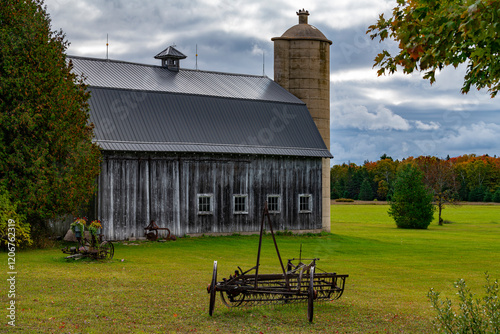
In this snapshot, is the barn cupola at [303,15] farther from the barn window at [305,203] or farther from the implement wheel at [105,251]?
the implement wheel at [105,251]

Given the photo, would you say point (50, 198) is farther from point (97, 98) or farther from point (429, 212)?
point (429, 212)

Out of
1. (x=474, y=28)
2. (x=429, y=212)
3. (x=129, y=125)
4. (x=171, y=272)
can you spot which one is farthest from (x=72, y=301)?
(x=429, y=212)

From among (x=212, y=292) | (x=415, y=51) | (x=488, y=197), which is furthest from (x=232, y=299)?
(x=488, y=197)

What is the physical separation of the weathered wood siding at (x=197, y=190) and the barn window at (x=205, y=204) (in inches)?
8.2

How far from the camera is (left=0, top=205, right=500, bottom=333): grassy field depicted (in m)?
11.1

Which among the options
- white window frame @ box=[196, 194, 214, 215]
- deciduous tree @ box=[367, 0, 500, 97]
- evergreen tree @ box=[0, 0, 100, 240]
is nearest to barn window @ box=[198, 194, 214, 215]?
white window frame @ box=[196, 194, 214, 215]

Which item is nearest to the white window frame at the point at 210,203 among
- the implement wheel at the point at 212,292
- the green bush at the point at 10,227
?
the green bush at the point at 10,227

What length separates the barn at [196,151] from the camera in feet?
92.4

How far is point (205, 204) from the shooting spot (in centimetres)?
3058

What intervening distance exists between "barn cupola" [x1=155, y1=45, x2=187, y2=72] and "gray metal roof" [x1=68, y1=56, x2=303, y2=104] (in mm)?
339

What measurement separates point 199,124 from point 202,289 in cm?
1694

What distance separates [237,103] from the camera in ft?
108

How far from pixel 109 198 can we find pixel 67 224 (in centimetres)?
231
